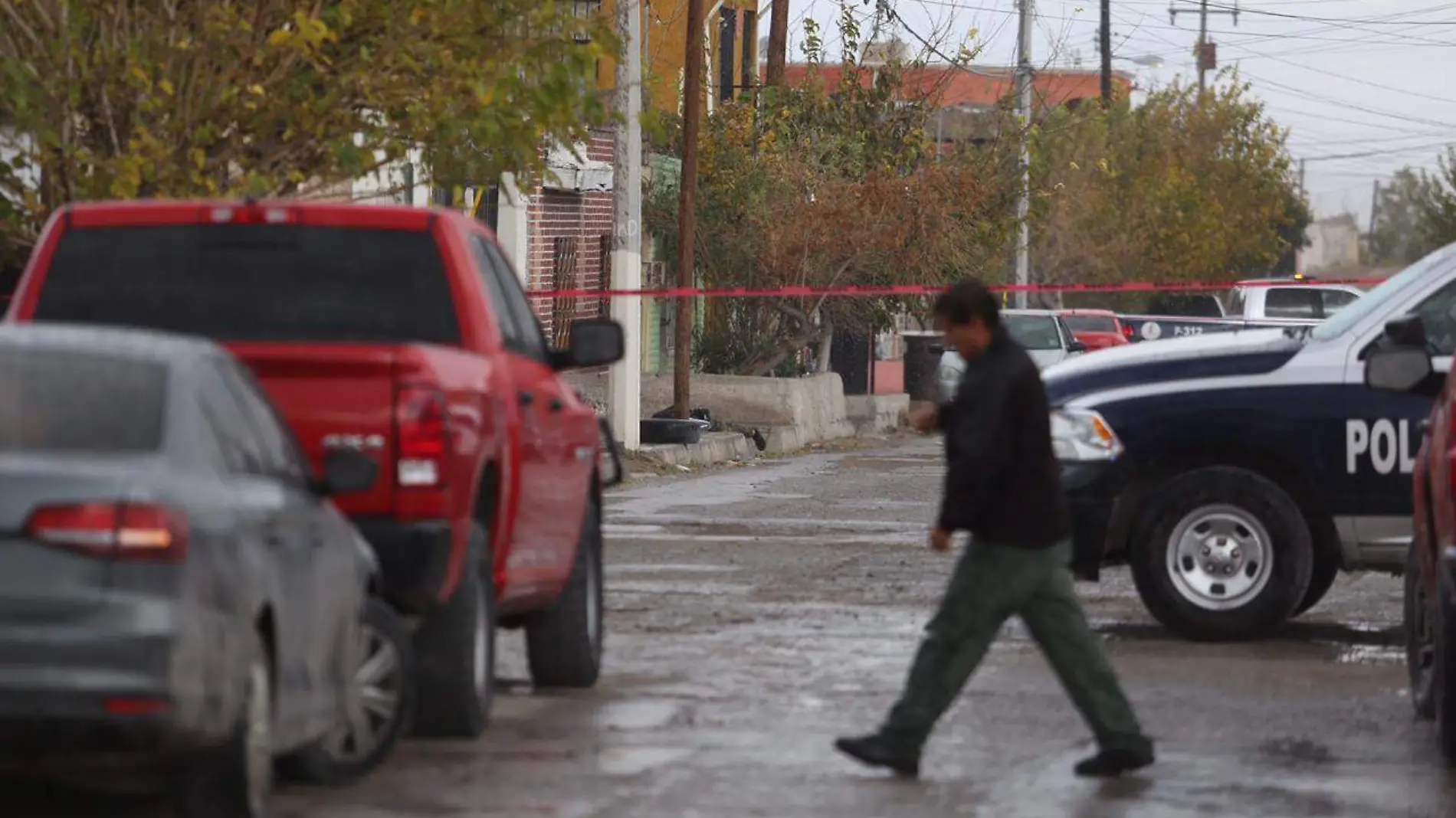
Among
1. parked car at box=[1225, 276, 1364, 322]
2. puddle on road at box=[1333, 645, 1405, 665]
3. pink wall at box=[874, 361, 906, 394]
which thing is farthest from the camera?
pink wall at box=[874, 361, 906, 394]

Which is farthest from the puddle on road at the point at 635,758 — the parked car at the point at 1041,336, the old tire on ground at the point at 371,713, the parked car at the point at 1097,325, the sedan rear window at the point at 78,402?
the parked car at the point at 1097,325

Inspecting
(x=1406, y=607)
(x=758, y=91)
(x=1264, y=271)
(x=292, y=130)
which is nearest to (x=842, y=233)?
(x=758, y=91)

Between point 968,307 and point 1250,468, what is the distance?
14.7 feet

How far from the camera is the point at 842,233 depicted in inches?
1414

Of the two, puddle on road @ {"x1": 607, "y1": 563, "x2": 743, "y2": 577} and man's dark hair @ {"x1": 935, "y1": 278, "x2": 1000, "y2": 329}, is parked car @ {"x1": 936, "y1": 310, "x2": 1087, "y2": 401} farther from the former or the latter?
man's dark hair @ {"x1": 935, "y1": 278, "x2": 1000, "y2": 329}

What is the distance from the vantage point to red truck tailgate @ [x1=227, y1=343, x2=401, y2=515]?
30.0 feet

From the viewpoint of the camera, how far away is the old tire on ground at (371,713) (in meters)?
9.07

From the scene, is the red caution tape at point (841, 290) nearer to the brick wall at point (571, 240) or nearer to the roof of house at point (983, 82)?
the brick wall at point (571, 240)

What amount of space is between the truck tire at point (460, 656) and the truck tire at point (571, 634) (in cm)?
142

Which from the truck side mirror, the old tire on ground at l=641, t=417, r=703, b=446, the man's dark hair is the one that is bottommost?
the old tire on ground at l=641, t=417, r=703, b=446

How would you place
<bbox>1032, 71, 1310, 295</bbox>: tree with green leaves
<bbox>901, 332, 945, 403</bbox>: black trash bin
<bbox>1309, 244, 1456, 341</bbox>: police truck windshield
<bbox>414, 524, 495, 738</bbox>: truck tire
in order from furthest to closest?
<bbox>1032, 71, 1310, 295</bbox>: tree with green leaves → <bbox>901, 332, 945, 403</bbox>: black trash bin → <bbox>1309, 244, 1456, 341</bbox>: police truck windshield → <bbox>414, 524, 495, 738</bbox>: truck tire

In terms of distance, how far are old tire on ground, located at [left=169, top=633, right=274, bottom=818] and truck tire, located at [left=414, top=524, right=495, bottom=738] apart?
6.38 feet

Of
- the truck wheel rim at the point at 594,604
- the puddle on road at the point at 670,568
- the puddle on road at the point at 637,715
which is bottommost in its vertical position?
the puddle on road at the point at 670,568

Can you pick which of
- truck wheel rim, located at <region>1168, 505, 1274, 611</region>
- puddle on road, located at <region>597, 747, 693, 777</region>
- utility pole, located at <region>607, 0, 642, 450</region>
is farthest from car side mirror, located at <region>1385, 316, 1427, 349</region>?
utility pole, located at <region>607, 0, 642, 450</region>
